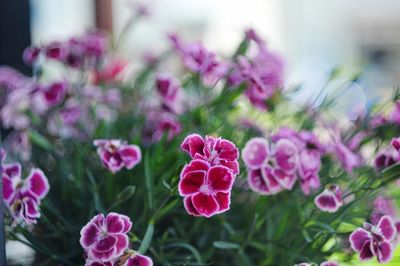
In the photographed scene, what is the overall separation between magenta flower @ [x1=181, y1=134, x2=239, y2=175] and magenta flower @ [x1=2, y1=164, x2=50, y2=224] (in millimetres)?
149

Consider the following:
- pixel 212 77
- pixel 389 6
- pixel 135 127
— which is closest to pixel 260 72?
pixel 212 77

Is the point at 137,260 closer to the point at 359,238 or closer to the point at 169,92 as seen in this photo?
the point at 359,238

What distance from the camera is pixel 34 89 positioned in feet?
2.31

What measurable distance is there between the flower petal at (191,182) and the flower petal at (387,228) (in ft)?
0.52

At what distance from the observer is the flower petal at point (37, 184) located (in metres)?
0.51

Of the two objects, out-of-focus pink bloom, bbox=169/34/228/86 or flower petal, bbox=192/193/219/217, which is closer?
flower petal, bbox=192/193/219/217

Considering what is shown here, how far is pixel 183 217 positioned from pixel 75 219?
4.2 inches

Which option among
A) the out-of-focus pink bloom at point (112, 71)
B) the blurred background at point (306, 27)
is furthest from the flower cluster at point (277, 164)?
the blurred background at point (306, 27)

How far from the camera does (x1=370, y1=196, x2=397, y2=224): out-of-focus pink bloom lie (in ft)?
1.79

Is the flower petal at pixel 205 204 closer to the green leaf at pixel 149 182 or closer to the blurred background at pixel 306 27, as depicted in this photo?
the green leaf at pixel 149 182

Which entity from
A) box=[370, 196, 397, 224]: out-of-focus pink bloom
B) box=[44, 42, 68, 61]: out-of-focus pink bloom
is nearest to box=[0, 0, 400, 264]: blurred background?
box=[44, 42, 68, 61]: out-of-focus pink bloom

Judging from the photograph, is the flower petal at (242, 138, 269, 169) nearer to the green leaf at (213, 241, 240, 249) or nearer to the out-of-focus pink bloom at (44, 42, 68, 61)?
the green leaf at (213, 241, 240, 249)

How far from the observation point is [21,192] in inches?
19.8

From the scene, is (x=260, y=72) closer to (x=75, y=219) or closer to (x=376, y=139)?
(x=376, y=139)
